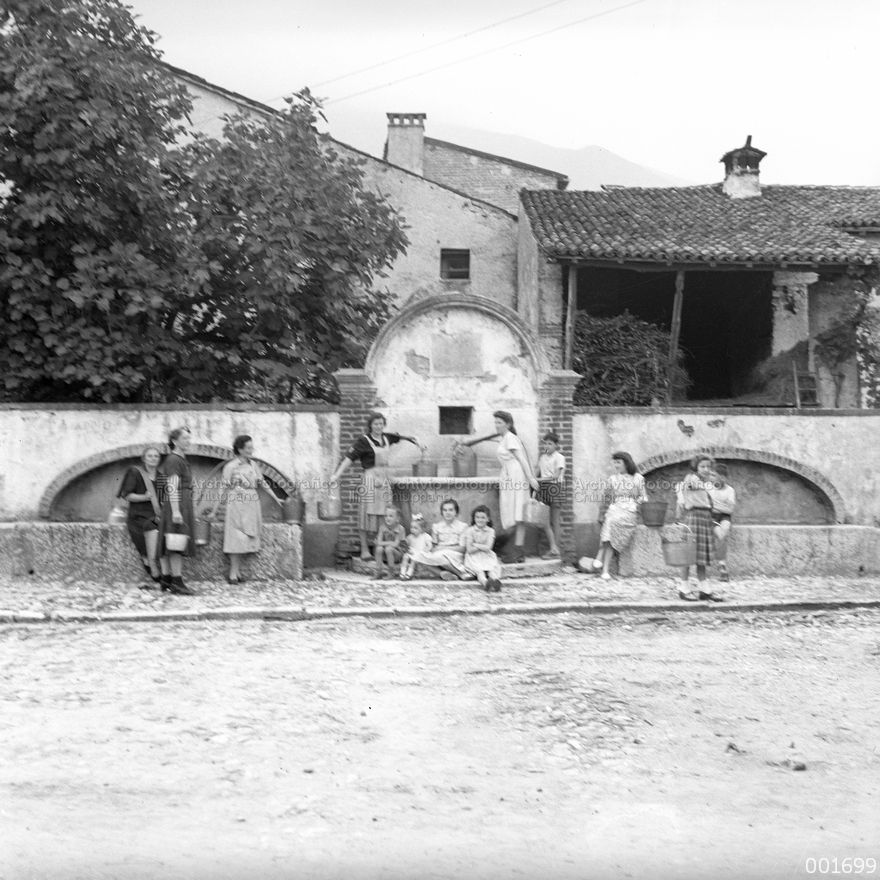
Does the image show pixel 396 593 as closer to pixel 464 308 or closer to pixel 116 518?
pixel 116 518

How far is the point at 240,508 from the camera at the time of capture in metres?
11.2

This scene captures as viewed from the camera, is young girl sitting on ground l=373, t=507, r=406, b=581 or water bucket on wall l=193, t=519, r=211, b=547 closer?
water bucket on wall l=193, t=519, r=211, b=547

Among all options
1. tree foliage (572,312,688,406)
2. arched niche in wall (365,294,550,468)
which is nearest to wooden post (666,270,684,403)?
tree foliage (572,312,688,406)

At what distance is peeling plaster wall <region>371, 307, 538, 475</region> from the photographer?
13.0 meters

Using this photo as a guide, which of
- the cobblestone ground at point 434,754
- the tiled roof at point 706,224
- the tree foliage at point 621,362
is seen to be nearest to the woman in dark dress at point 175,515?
the cobblestone ground at point 434,754

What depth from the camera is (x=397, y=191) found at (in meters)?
21.3

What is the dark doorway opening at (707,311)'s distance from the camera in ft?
68.8

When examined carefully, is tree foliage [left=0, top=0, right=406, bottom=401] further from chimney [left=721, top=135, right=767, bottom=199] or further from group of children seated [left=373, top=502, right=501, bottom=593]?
chimney [left=721, top=135, right=767, bottom=199]

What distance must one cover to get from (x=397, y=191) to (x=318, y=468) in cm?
Result: 1001

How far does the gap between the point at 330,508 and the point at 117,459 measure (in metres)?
2.57

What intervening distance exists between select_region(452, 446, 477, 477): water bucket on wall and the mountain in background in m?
126

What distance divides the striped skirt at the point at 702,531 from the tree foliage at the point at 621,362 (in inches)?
312

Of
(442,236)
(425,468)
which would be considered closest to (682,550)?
(425,468)

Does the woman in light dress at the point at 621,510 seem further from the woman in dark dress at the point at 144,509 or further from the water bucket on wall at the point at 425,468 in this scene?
the woman in dark dress at the point at 144,509
